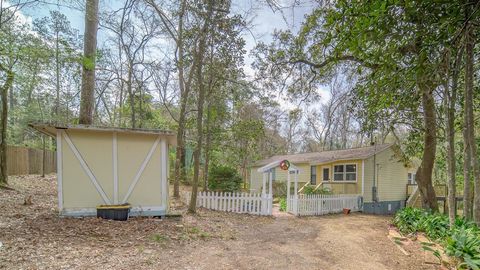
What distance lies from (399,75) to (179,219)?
20.5 feet

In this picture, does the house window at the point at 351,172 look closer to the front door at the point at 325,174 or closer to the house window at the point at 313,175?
the front door at the point at 325,174

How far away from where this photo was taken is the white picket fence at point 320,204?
449 inches

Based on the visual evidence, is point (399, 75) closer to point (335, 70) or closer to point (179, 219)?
point (179, 219)

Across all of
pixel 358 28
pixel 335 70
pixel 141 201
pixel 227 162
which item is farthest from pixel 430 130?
pixel 227 162

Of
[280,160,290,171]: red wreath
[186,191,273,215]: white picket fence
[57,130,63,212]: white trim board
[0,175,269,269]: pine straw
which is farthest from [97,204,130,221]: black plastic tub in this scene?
[280,160,290,171]: red wreath

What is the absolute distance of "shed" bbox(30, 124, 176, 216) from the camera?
6980 mm

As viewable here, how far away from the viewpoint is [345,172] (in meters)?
15.9

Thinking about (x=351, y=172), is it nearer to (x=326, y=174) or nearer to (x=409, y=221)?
(x=326, y=174)

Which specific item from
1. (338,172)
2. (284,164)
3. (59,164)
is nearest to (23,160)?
(59,164)

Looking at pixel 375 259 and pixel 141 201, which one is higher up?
pixel 141 201

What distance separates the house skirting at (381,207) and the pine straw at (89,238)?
943 centimetres

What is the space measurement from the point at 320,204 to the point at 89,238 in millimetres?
9303

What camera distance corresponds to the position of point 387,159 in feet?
53.4

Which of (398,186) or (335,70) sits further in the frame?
(398,186)
